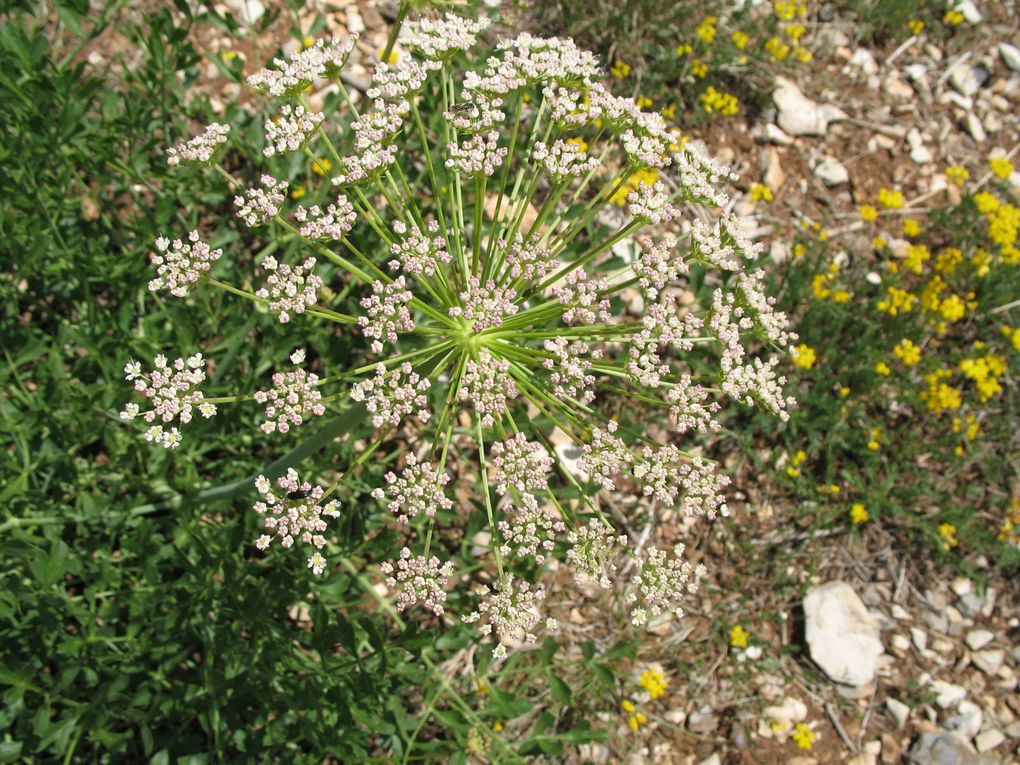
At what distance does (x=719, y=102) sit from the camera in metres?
7.72

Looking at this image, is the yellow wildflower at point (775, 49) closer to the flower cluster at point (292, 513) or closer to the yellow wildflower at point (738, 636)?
the yellow wildflower at point (738, 636)

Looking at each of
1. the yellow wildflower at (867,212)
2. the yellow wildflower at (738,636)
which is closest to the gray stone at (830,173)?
the yellow wildflower at (867,212)

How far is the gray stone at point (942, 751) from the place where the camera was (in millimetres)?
6523

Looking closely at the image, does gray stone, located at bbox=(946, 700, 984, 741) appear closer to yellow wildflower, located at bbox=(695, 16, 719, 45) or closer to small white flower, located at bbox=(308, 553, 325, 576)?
small white flower, located at bbox=(308, 553, 325, 576)

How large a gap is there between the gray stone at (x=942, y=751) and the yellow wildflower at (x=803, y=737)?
883mm

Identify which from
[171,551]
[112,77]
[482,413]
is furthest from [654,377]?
[112,77]

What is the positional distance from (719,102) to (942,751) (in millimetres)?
5801

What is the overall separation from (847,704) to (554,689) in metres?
3.09

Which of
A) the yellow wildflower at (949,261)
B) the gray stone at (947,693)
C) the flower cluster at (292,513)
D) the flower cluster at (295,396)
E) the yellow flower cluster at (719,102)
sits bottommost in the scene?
the gray stone at (947,693)

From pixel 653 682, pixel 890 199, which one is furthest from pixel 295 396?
pixel 890 199

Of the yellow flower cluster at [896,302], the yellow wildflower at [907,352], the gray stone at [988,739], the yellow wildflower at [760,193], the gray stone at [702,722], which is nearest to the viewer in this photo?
the gray stone at [702,722]

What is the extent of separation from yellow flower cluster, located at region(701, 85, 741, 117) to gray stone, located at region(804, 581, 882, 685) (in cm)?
441

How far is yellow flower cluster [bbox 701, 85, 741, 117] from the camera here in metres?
7.76

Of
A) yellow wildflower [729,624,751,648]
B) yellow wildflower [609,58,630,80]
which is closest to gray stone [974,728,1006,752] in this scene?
yellow wildflower [729,624,751,648]
